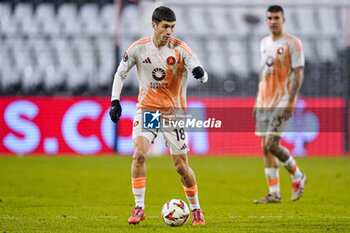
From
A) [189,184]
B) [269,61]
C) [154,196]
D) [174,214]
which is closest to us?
[174,214]

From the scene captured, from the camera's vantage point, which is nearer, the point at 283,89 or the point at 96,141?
the point at 283,89

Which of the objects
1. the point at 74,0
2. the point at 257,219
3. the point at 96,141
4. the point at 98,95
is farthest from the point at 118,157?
the point at 257,219

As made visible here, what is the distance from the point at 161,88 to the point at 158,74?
14cm

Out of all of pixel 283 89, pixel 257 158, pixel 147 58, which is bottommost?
pixel 257 158

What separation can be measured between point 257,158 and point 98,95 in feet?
13.4

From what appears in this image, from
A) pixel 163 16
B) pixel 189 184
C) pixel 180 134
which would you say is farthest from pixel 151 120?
pixel 163 16

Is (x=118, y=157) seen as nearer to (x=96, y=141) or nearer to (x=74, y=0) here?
(x=96, y=141)

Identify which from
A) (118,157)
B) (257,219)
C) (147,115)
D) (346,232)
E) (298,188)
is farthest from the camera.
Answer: (118,157)

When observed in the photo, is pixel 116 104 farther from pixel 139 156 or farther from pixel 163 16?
pixel 163 16

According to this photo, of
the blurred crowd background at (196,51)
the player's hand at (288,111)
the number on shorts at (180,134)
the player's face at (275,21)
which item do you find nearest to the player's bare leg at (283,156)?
the player's hand at (288,111)

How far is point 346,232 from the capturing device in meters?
5.68

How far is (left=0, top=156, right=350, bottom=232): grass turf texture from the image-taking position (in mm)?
6109

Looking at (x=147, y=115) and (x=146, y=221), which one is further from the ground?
(x=147, y=115)

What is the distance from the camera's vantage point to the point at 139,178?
6.04 metres
